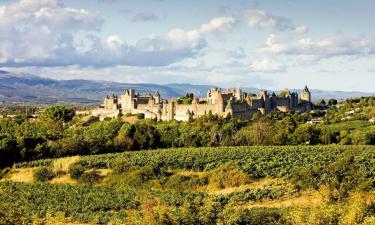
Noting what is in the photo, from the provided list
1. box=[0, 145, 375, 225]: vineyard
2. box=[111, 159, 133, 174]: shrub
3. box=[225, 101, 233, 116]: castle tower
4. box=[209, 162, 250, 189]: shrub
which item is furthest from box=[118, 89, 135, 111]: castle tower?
box=[209, 162, 250, 189]: shrub

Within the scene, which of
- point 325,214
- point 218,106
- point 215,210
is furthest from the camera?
point 218,106

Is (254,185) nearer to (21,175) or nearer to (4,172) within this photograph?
(21,175)

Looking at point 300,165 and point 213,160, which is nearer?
point 300,165

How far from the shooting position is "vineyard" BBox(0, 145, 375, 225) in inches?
1046

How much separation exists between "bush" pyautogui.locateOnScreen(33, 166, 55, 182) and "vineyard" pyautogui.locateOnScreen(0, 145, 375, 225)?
730 mm

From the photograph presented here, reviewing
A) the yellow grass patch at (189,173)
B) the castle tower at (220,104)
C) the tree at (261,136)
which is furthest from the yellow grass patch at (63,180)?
the castle tower at (220,104)

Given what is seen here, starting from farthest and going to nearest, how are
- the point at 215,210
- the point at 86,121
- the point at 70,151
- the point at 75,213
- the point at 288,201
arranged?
the point at 86,121 < the point at 70,151 < the point at 288,201 < the point at 75,213 < the point at 215,210

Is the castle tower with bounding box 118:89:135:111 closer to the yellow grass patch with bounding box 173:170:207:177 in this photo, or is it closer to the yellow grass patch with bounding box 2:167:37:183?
the yellow grass patch with bounding box 2:167:37:183

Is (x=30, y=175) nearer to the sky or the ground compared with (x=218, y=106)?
nearer to the ground

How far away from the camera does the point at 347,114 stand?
85875mm

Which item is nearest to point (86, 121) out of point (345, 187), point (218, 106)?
point (218, 106)

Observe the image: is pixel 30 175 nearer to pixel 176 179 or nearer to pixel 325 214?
pixel 176 179

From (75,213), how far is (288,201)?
1532 centimetres

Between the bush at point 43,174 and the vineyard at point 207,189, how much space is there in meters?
0.73
